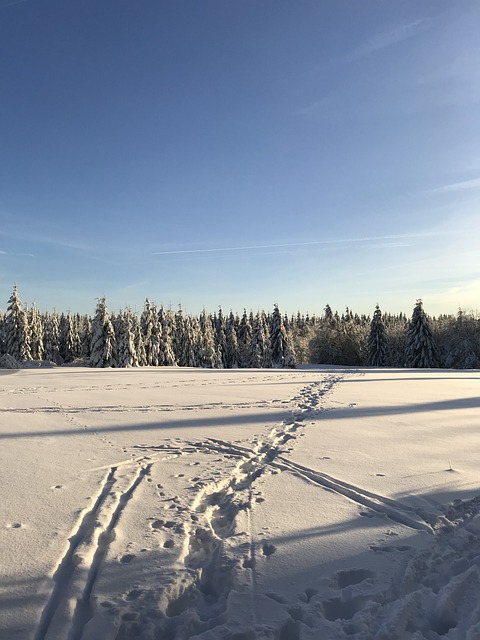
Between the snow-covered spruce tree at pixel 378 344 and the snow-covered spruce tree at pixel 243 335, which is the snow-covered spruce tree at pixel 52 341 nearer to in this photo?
the snow-covered spruce tree at pixel 243 335

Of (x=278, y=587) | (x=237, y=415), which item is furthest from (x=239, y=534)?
(x=237, y=415)

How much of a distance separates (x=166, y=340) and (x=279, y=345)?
16.7 metres

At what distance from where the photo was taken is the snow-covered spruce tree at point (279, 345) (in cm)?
5684

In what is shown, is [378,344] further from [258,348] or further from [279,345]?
[258,348]

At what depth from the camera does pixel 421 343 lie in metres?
47.9

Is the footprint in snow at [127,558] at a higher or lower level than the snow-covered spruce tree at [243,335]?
lower

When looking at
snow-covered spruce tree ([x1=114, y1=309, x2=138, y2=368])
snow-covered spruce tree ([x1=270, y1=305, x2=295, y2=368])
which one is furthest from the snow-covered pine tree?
snow-covered spruce tree ([x1=270, y1=305, x2=295, y2=368])

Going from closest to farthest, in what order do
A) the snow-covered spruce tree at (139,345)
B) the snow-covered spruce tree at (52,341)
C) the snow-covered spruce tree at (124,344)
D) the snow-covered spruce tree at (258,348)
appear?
the snow-covered spruce tree at (124,344)
the snow-covered spruce tree at (139,345)
the snow-covered spruce tree at (258,348)
the snow-covered spruce tree at (52,341)

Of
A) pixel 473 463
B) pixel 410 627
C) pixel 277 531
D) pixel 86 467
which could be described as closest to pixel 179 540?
pixel 277 531

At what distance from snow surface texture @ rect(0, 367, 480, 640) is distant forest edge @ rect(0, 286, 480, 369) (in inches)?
1425

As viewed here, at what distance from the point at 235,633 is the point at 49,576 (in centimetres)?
162

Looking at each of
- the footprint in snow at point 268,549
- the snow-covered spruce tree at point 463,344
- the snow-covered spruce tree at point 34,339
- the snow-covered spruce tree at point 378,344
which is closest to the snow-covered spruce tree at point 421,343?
the snow-covered spruce tree at point 463,344

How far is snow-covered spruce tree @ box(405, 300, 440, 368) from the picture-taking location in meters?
47.5

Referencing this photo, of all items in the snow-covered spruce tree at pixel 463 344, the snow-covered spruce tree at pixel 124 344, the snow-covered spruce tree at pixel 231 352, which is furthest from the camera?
the snow-covered spruce tree at pixel 231 352
